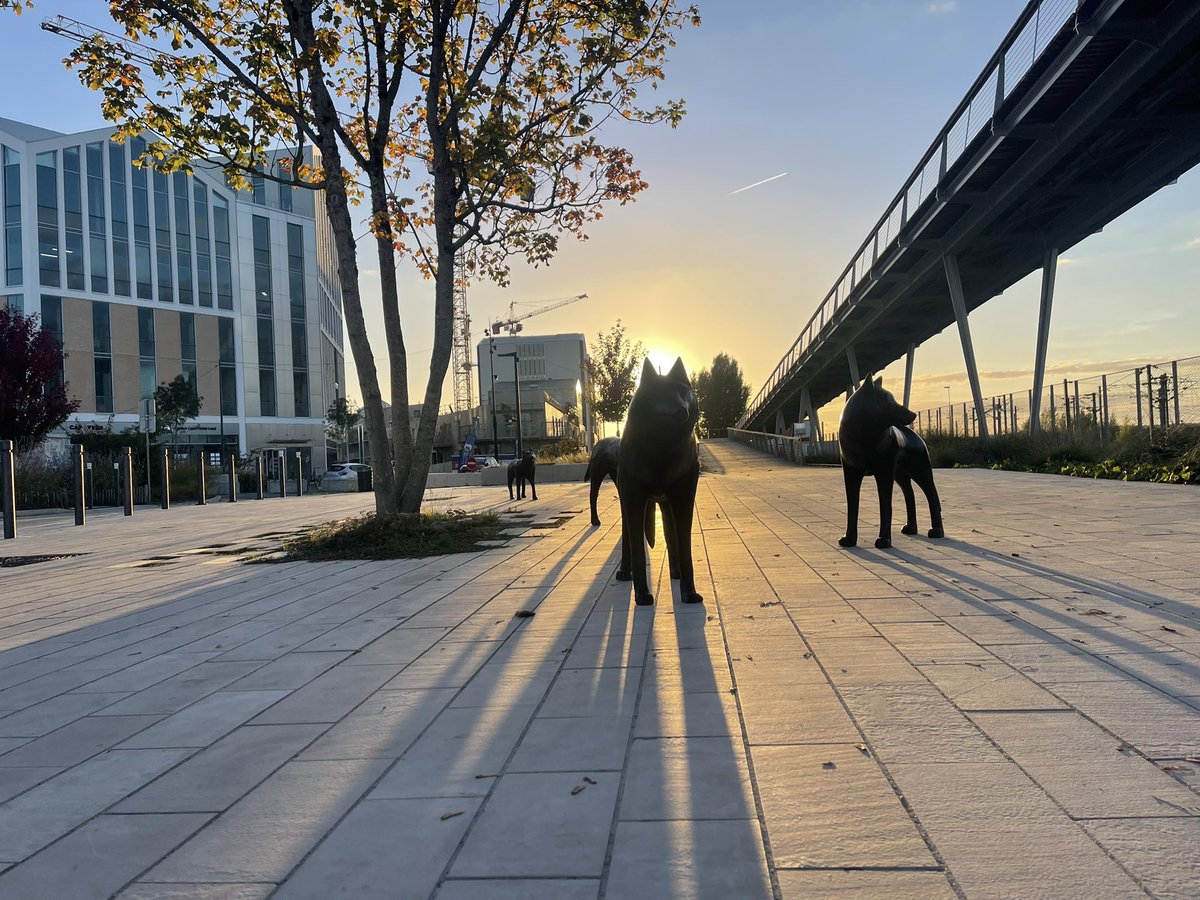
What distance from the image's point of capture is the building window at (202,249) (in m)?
45.7

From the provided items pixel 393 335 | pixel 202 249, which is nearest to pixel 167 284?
pixel 202 249

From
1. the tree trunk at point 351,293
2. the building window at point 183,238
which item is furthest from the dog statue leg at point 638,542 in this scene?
the building window at point 183,238

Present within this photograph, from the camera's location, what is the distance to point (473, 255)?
1268 cm

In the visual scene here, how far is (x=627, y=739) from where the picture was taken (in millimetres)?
2834

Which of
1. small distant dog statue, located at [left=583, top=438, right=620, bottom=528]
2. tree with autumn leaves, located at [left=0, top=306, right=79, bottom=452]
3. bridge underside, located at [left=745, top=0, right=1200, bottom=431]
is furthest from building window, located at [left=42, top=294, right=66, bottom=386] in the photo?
small distant dog statue, located at [left=583, top=438, right=620, bottom=528]

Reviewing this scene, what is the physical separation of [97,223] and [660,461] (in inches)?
1859

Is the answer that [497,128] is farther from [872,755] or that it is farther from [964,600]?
[872,755]

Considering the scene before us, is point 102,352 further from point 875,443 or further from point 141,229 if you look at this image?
point 875,443

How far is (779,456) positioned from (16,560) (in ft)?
103

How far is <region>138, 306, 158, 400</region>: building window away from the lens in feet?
140

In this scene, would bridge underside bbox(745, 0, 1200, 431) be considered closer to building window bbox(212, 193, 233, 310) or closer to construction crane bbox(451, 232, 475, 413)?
building window bbox(212, 193, 233, 310)

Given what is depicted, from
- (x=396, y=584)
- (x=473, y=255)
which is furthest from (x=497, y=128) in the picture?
(x=396, y=584)

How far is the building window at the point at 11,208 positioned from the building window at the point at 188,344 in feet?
26.2

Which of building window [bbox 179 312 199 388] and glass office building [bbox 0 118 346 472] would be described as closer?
glass office building [bbox 0 118 346 472]
